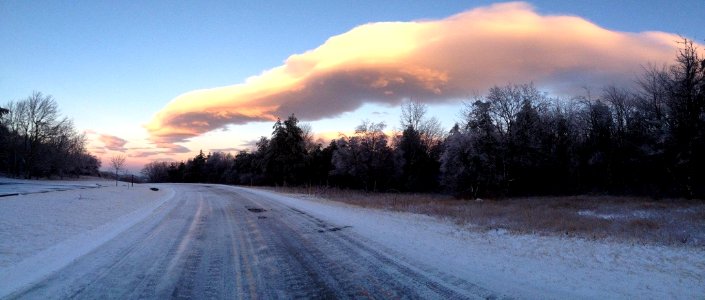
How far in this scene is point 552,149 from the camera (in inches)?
2188

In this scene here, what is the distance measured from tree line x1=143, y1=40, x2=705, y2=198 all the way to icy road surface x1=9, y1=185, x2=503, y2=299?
3707 centimetres

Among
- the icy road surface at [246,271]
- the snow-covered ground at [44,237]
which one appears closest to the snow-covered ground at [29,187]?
the snow-covered ground at [44,237]

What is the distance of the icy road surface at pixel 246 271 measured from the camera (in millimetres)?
6047

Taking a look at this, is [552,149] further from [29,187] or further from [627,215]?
[29,187]

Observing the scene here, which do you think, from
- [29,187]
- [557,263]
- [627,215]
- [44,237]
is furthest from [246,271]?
[29,187]

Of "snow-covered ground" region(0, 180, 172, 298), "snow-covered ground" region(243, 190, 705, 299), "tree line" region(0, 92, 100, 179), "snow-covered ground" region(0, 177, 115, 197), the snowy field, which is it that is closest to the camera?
"snow-covered ground" region(243, 190, 705, 299)

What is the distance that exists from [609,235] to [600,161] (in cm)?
4489

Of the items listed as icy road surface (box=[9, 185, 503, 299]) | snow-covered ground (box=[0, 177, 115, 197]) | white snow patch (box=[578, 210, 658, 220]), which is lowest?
white snow patch (box=[578, 210, 658, 220])

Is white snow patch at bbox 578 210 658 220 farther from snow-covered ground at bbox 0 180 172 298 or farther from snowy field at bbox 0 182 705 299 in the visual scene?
snow-covered ground at bbox 0 180 172 298

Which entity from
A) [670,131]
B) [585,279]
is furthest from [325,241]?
[670,131]

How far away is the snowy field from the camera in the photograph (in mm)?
6406

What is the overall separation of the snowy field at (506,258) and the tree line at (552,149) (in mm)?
33419

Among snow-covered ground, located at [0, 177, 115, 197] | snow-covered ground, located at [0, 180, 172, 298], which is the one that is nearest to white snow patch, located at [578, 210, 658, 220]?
snow-covered ground, located at [0, 180, 172, 298]

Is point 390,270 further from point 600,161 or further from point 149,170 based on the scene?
point 149,170
